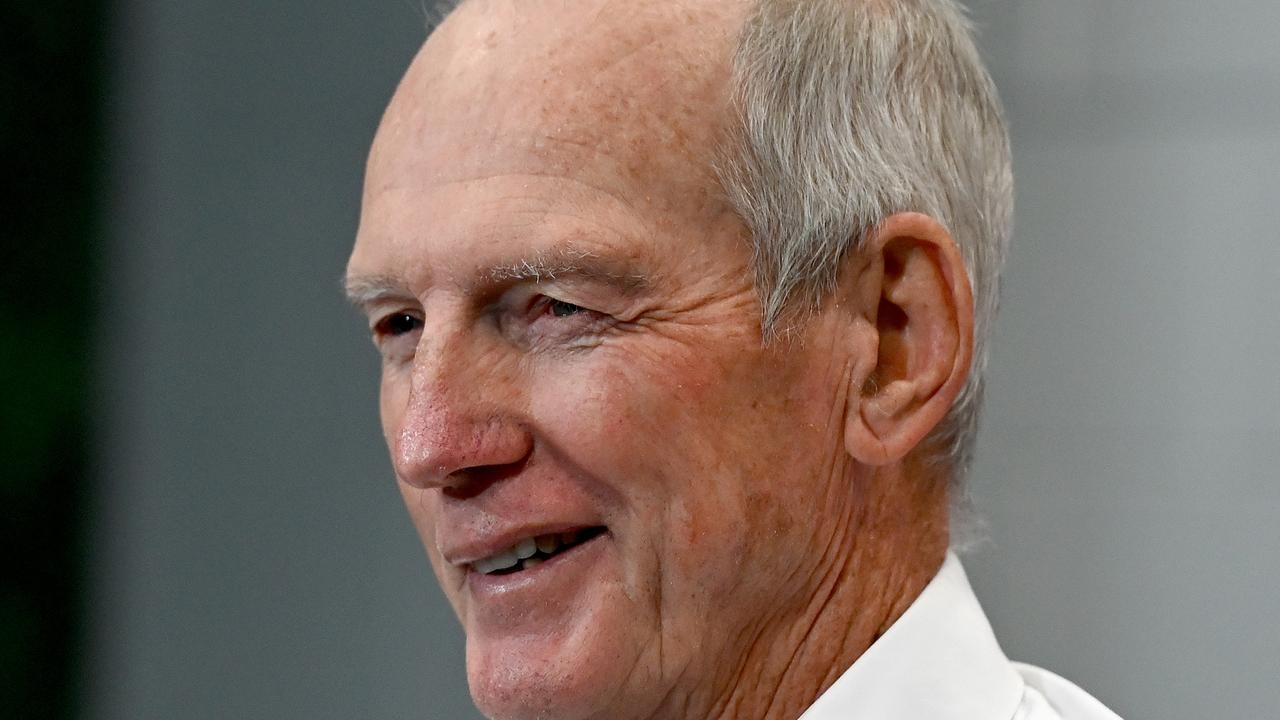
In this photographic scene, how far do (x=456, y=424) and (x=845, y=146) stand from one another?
473 millimetres

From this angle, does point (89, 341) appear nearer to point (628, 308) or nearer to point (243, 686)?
point (243, 686)

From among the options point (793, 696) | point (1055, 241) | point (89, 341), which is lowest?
point (793, 696)

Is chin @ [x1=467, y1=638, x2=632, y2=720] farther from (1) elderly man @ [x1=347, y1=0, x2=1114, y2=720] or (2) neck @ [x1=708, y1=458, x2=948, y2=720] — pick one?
(2) neck @ [x1=708, y1=458, x2=948, y2=720]

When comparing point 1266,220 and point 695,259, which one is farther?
point 1266,220

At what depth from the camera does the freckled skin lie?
56.0 inches

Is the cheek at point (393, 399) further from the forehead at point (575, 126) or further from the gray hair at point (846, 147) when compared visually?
the gray hair at point (846, 147)

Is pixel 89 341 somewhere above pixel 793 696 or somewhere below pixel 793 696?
above

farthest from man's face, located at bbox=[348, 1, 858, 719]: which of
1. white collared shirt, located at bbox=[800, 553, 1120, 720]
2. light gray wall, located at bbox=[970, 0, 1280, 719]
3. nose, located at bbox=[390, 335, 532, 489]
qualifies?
light gray wall, located at bbox=[970, 0, 1280, 719]

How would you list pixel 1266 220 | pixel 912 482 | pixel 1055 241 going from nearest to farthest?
1. pixel 912 482
2. pixel 1266 220
3. pixel 1055 241

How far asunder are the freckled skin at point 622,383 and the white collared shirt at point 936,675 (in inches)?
3.5

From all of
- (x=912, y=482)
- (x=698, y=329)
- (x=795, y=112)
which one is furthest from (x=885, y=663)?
(x=795, y=112)

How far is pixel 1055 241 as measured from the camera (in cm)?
258

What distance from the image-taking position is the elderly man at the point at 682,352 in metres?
1.42

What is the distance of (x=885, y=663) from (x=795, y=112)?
558 millimetres
